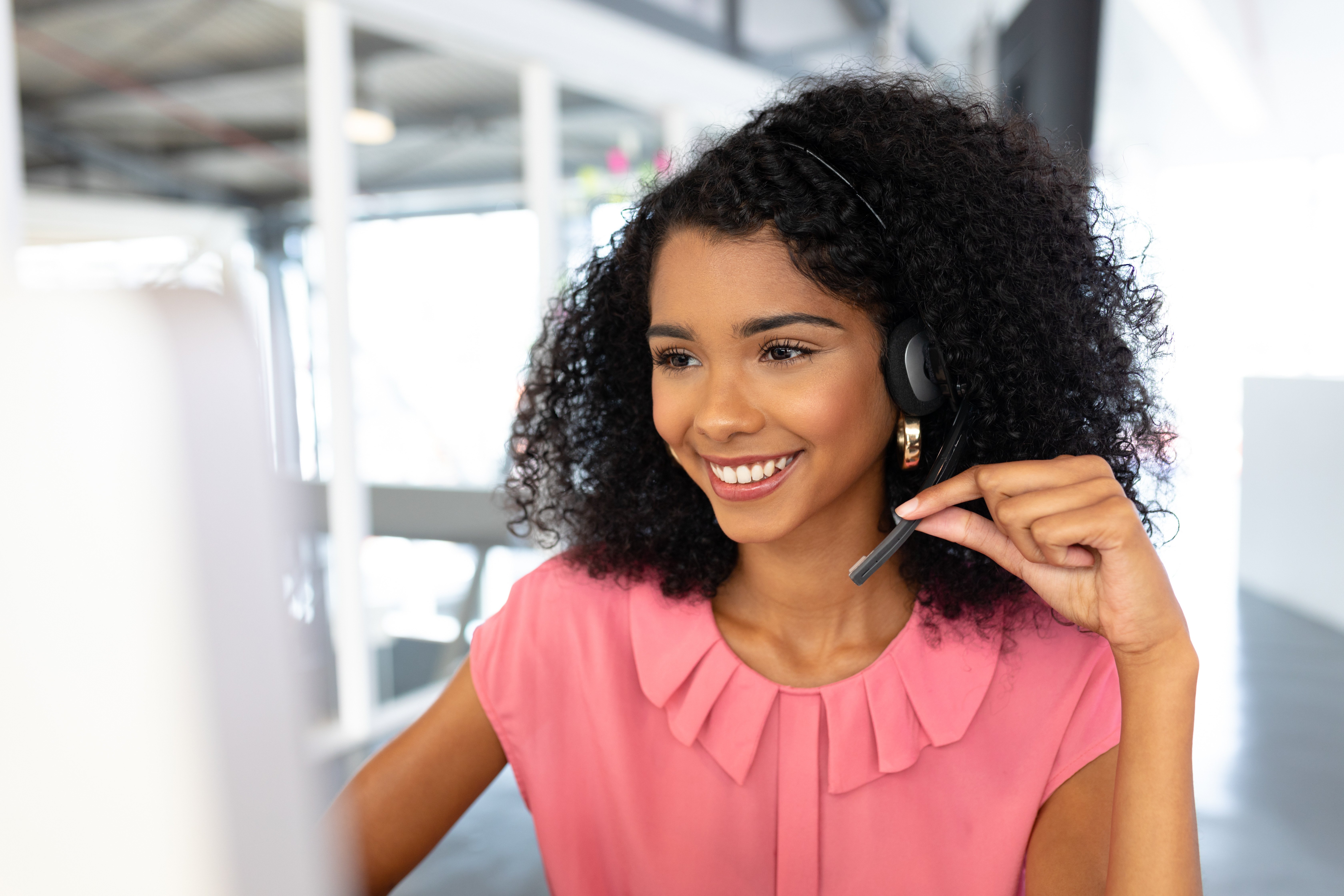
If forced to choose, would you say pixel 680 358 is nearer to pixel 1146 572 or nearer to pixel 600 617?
pixel 600 617

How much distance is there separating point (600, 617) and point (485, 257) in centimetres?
265

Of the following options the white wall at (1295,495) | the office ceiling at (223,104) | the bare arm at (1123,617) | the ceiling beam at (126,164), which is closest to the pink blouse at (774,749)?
the bare arm at (1123,617)

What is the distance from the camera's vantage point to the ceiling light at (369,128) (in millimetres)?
3053

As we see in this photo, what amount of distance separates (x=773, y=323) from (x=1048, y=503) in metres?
0.35

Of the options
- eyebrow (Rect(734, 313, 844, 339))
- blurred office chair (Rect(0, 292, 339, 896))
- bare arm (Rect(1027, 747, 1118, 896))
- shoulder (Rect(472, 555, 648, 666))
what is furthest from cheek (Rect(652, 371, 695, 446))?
blurred office chair (Rect(0, 292, 339, 896))

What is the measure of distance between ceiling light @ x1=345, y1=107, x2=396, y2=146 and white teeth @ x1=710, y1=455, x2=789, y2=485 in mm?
2377

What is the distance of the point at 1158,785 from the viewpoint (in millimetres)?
863

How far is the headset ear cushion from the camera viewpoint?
1.09 m

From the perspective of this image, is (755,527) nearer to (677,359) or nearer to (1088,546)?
(677,359)

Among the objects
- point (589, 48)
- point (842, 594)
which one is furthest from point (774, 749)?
point (589, 48)

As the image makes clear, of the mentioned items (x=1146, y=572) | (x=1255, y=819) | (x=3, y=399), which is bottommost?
(x=1255, y=819)

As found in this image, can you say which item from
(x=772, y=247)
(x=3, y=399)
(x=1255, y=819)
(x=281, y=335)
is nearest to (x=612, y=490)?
(x=772, y=247)

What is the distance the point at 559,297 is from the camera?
148cm

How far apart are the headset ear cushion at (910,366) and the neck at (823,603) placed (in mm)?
161
